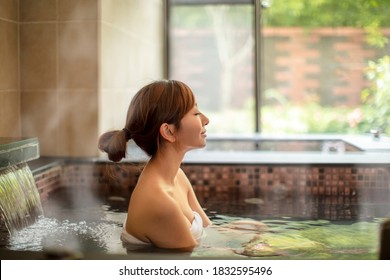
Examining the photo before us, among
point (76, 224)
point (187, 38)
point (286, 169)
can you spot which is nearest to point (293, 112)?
point (187, 38)

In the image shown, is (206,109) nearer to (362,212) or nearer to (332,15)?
(332,15)

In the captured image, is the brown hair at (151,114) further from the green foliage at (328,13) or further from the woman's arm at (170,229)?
the green foliage at (328,13)

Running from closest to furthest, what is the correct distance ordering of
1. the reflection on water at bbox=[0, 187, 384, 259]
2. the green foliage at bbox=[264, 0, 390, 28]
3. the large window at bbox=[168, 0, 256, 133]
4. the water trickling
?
the reflection on water at bbox=[0, 187, 384, 259] < the water trickling < the green foliage at bbox=[264, 0, 390, 28] < the large window at bbox=[168, 0, 256, 133]

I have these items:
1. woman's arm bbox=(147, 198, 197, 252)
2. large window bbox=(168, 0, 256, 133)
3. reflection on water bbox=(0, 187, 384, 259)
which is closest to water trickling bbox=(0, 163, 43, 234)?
reflection on water bbox=(0, 187, 384, 259)

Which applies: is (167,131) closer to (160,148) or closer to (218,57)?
(160,148)

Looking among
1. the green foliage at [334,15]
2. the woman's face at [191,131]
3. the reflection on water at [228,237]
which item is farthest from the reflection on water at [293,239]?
the green foliage at [334,15]

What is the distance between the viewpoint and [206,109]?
18.6 feet

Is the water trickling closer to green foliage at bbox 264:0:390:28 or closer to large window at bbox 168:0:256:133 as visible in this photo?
large window at bbox 168:0:256:133

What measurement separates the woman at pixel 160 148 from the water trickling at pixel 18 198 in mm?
727

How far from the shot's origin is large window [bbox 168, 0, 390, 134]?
5457 millimetres

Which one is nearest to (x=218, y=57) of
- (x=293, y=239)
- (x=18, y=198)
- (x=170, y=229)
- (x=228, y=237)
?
(x=18, y=198)

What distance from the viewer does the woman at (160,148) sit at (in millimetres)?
1848

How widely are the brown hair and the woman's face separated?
0.05 feet
